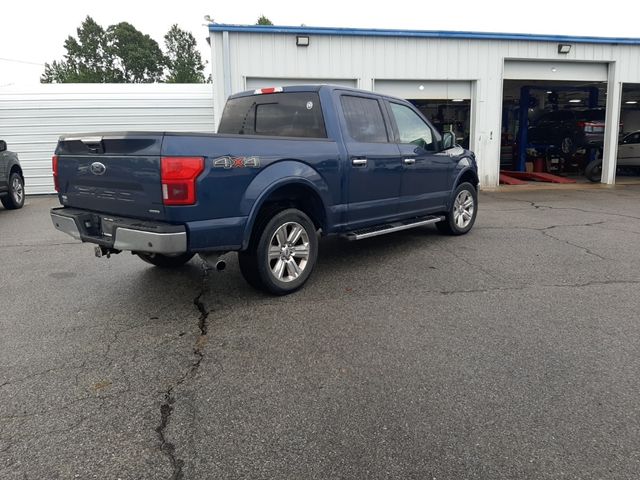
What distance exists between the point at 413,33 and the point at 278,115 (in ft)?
30.7

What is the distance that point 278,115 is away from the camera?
18.3 feet

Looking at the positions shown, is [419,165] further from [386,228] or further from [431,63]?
[431,63]

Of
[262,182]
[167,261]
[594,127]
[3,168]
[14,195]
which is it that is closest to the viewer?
[262,182]

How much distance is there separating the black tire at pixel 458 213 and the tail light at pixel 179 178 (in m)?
4.34

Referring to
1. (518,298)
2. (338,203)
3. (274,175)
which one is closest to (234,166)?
(274,175)

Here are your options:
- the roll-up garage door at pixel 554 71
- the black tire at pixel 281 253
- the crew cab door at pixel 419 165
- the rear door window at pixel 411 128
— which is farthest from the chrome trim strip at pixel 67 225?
the roll-up garage door at pixel 554 71

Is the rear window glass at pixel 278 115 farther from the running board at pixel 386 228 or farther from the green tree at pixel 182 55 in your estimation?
Result: the green tree at pixel 182 55

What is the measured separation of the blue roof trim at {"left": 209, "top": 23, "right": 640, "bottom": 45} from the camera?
12672 mm

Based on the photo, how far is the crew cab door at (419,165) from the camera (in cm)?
631

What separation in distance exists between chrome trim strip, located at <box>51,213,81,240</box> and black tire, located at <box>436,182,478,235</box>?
479 centimetres

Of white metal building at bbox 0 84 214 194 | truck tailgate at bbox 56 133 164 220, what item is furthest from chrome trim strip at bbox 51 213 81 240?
white metal building at bbox 0 84 214 194

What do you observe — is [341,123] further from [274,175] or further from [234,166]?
[234,166]

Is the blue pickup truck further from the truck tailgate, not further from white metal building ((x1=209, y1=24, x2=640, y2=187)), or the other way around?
white metal building ((x1=209, y1=24, x2=640, y2=187))

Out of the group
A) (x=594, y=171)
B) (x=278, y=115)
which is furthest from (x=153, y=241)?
(x=594, y=171)
